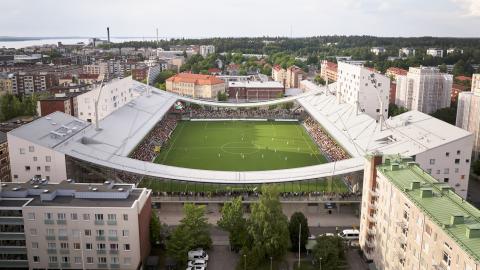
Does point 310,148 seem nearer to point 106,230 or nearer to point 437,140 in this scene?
point 437,140

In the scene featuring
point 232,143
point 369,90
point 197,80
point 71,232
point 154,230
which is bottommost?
point 232,143

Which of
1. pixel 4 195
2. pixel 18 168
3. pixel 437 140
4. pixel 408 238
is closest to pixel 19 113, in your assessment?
pixel 18 168

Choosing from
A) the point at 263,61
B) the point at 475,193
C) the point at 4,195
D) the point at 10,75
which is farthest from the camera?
the point at 263,61

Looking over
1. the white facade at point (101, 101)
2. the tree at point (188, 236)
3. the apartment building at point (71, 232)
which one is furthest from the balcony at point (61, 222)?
the white facade at point (101, 101)

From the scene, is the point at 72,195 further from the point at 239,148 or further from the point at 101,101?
the point at 239,148

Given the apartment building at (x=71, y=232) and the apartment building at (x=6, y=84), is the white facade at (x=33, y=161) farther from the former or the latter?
the apartment building at (x=6, y=84)

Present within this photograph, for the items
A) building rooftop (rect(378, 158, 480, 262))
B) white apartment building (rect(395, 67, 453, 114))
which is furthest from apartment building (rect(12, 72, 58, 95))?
building rooftop (rect(378, 158, 480, 262))

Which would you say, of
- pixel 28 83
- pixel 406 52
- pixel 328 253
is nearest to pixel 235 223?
pixel 328 253
